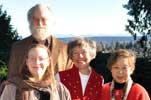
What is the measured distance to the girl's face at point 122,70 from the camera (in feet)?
15.4

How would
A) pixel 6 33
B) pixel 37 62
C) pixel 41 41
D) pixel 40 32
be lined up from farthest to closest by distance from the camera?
pixel 6 33 < pixel 41 41 < pixel 40 32 < pixel 37 62

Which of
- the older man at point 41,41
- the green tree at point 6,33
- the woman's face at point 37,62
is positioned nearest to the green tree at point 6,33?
the green tree at point 6,33

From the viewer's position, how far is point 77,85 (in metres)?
4.87

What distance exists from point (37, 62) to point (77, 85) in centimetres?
100

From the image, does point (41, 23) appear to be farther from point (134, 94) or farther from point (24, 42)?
point (134, 94)

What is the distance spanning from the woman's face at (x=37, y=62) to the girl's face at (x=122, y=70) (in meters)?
0.92

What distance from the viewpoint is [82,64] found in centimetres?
480

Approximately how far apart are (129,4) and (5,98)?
33293 mm

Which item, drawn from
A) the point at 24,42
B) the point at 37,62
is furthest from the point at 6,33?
the point at 37,62

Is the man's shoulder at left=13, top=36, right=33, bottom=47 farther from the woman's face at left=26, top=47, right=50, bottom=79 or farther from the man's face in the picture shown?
the woman's face at left=26, top=47, right=50, bottom=79

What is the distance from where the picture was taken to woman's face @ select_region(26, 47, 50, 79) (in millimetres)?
3941

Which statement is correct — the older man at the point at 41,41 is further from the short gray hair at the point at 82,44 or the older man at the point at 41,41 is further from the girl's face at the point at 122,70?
the girl's face at the point at 122,70

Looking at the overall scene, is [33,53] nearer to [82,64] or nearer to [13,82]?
[13,82]

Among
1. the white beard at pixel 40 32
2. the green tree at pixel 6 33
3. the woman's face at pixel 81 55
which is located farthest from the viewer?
the green tree at pixel 6 33
